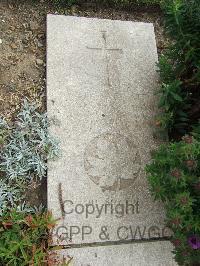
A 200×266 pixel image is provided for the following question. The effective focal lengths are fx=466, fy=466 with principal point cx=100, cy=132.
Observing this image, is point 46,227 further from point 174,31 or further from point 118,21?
point 118,21

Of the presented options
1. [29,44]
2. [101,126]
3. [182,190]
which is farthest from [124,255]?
[29,44]

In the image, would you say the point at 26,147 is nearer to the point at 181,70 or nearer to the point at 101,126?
the point at 101,126

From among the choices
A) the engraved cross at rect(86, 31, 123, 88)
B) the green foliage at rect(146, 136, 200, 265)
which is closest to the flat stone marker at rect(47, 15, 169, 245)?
the engraved cross at rect(86, 31, 123, 88)

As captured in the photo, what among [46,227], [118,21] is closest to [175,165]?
[46,227]

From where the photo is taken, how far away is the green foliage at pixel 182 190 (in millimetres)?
2465

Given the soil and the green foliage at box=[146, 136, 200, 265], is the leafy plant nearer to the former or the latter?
the soil

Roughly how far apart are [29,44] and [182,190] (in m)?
1.79

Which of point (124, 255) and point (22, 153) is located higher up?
point (22, 153)

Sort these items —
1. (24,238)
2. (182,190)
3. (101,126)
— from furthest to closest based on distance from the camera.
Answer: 1. (101,126)
2. (24,238)
3. (182,190)

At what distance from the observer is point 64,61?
11.2ft

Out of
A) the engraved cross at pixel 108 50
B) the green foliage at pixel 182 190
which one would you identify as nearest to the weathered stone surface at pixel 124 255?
the green foliage at pixel 182 190

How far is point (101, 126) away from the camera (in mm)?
3236

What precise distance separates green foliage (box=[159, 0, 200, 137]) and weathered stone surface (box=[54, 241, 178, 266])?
0.83 metres

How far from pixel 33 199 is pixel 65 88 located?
83cm
